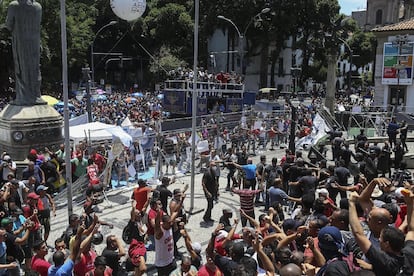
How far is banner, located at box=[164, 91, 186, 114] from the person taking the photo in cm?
2450

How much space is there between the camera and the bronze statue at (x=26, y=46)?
13547mm

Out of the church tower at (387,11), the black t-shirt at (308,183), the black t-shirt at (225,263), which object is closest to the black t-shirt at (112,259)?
the black t-shirt at (225,263)

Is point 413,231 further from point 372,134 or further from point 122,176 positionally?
point 372,134

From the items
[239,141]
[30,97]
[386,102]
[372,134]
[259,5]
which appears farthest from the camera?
[259,5]

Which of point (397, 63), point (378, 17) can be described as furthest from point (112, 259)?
point (378, 17)

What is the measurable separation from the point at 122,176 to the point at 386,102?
27.6 metres

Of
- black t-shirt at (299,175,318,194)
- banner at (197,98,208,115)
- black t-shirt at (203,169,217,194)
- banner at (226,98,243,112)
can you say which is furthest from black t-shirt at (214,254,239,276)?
banner at (226,98,243,112)

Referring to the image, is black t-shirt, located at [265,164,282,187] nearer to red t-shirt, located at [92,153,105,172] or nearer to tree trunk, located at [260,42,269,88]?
red t-shirt, located at [92,153,105,172]

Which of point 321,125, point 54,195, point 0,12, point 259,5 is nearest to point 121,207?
point 54,195

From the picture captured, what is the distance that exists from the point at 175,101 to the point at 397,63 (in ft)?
63.0

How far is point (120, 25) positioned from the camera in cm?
5919

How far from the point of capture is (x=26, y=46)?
13.8m

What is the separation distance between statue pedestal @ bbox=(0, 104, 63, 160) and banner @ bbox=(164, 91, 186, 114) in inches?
431

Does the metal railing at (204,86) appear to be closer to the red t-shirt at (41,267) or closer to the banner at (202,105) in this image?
the banner at (202,105)
